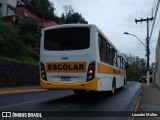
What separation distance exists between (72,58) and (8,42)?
19717 millimetres

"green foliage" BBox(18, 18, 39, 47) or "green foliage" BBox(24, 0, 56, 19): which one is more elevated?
"green foliage" BBox(24, 0, 56, 19)

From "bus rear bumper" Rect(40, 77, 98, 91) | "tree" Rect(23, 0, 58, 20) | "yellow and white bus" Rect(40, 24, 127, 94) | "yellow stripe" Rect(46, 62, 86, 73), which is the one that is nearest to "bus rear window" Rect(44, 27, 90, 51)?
"yellow and white bus" Rect(40, 24, 127, 94)

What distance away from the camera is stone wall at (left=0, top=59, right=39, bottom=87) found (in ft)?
87.2

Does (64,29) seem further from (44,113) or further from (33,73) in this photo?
(33,73)

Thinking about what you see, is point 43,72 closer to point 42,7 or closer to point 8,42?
point 8,42

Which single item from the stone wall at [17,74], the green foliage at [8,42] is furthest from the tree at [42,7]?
the stone wall at [17,74]

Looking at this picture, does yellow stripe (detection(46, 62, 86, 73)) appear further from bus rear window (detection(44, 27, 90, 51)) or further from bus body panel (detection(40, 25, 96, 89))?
bus rear window (detection(44, 27, 90, 51))

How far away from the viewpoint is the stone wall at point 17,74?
87.2ft

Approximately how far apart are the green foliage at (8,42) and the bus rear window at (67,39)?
56.8ft

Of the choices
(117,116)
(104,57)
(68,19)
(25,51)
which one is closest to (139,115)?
(117,116)

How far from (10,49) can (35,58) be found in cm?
725

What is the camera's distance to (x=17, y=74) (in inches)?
1150

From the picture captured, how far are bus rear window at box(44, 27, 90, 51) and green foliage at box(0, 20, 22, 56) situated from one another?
1733 cm

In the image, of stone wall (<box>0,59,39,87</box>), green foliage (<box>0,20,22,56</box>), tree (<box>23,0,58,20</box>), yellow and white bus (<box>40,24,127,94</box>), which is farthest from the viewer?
tree (<box>23,0,58,20</box>)
